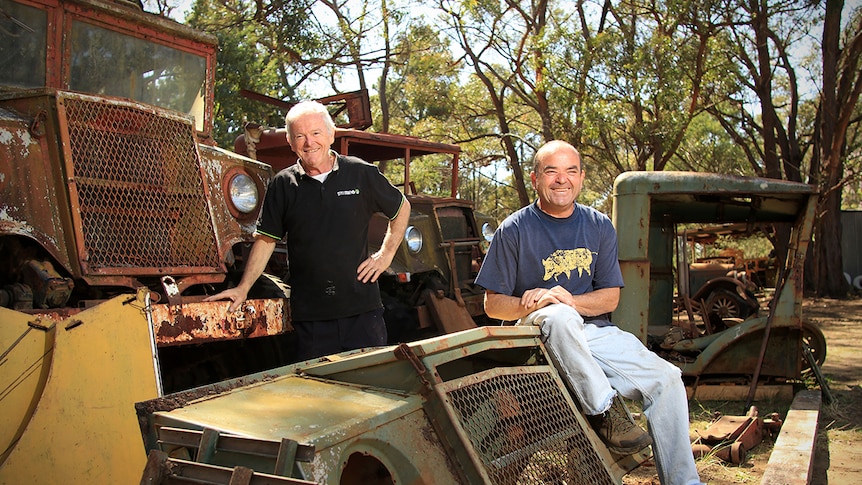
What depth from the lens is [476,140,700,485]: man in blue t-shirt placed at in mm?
2939

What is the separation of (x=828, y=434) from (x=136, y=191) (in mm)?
5125

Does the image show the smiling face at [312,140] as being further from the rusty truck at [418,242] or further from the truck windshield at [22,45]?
the rusty truck at [418,242]

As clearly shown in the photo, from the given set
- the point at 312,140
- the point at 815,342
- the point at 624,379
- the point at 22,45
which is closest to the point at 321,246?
the point at 312,140

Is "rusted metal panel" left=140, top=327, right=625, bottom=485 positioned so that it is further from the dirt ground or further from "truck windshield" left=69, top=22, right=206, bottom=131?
"truck windshield" left=69, top=22, right=206, bottom=131

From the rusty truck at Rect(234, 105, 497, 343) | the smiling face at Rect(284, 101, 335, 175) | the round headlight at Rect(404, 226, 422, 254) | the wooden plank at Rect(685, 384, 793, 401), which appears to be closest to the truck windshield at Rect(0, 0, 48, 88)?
the smiling face at Rect(284, 101, 335, 175)

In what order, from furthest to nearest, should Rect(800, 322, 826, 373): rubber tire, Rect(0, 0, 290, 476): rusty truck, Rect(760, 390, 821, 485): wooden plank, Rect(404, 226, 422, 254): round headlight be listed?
Rect(800, 322, 826, 373): rubber tire < Rect(404, 226, 422, 254): round headlight < Rect(760, 390, 821, 485): wooden plank < Rect(0, 0, 290, 476): rusty truck

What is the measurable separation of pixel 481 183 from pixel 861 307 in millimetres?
20358

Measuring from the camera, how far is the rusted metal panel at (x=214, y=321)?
12.0 feet

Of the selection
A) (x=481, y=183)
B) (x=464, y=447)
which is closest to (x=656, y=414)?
(x=464, y=447)

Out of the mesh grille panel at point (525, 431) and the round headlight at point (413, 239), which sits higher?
the round headlight at point (413, 239)

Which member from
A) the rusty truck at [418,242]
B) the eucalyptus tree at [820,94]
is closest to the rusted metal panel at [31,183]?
the rusty truck at [418,242]

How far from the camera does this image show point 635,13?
16.0 metres

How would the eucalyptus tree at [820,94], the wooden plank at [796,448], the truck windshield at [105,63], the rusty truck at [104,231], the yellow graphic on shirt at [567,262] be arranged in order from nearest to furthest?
1. the rusty truck at [104,231]
2. the yellow graphic on shirt at [567,262]
3. the wooden plank at [796,448]
4. the truck windshield at [105,63]
5. the eucalyptus tree at [820,94]

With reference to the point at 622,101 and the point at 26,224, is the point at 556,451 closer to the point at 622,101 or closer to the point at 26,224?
the point at 26,224
